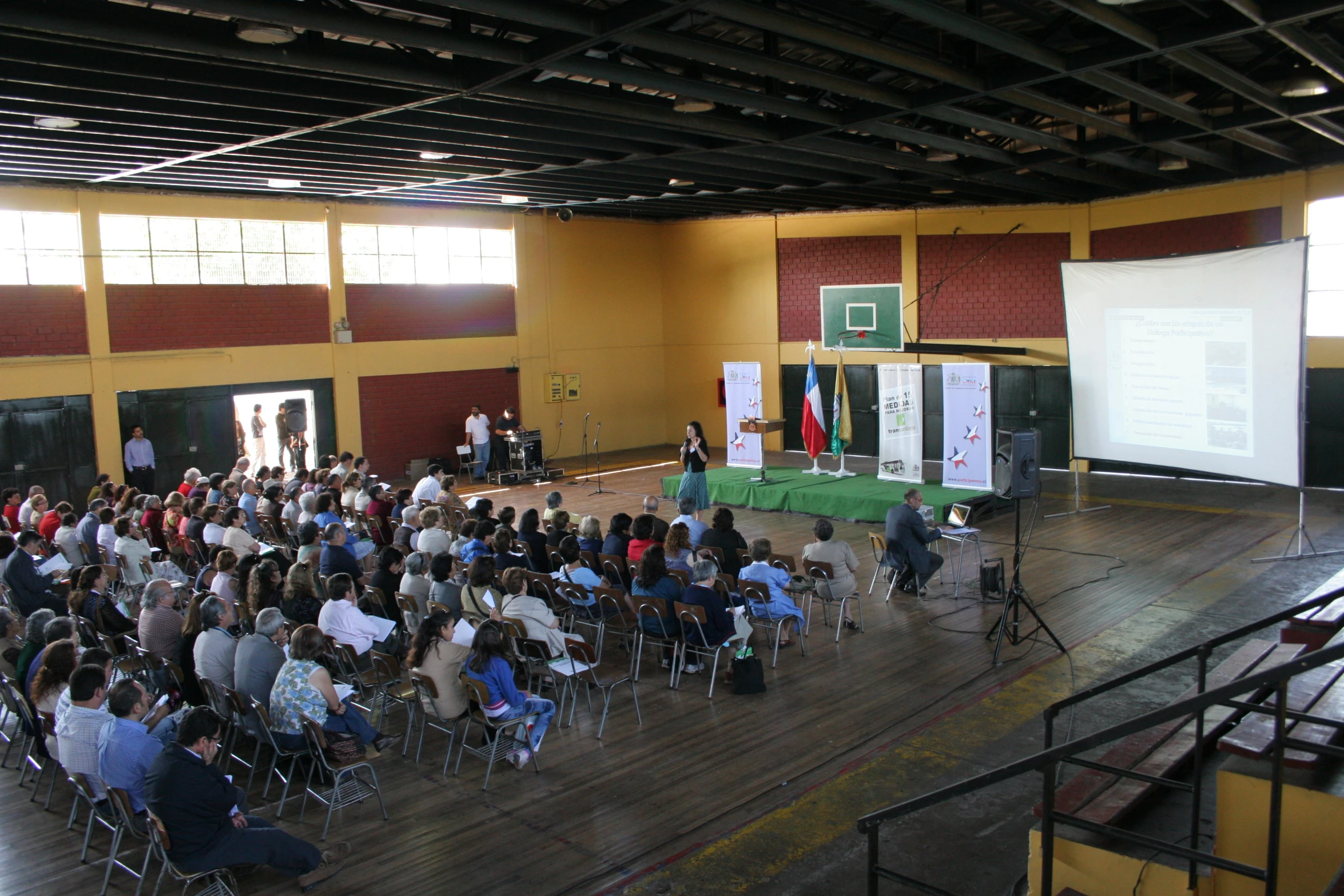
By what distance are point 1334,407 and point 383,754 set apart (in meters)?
13.7

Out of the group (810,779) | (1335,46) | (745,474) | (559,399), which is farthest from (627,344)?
(810,779)

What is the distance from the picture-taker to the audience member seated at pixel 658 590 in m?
7.45

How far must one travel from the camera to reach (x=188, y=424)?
15.8 m

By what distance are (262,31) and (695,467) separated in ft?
26.2

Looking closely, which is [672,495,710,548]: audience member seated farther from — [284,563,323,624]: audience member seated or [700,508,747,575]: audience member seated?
[284,563,323,624]: audience member seated

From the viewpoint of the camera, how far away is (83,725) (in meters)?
4.98

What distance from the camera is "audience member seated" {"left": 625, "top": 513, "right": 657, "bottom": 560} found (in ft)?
28.7

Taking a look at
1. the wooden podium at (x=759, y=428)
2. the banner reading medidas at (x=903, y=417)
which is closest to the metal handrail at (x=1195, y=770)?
the banner reading medidas at (x=903, y=417)

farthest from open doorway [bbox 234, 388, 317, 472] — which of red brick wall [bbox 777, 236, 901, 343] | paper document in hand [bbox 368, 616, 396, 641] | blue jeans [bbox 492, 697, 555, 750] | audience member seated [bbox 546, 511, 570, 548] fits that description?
blue jeans [bbox 492, 697, 555, 750]

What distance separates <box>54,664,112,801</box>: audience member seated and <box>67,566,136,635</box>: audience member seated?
2.50m

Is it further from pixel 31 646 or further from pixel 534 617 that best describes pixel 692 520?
pixel 31 646

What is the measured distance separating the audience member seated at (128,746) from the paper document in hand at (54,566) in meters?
4.98

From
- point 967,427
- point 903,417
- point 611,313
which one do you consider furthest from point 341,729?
point 611,313

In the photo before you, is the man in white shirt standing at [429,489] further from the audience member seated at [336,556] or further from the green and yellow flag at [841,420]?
the green and yellow flag at [841,420]
